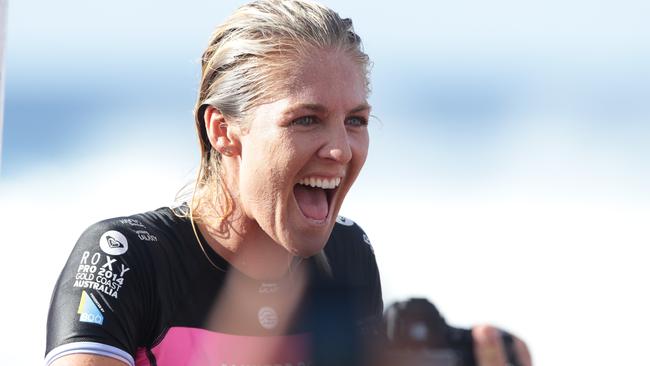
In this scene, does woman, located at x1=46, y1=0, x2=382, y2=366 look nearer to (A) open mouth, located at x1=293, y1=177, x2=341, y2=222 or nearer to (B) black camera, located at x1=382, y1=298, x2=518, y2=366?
(A) open mouth, located at x1=293, y1=177, x2=341, y2=222

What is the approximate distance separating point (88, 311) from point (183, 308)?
0.35m

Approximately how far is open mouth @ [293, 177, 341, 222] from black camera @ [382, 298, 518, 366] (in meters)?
0.96

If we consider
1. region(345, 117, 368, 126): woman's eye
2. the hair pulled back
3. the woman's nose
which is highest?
the hair pulled back

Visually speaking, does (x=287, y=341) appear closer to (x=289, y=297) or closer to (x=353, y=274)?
(x=289, y=297)

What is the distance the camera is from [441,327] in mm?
2627

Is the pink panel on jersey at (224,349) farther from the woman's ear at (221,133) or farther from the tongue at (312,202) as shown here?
the woman's ear at (221,133)

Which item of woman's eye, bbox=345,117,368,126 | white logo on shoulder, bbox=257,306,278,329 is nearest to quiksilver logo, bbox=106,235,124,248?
white logo on shoulder, bbox=257,306,278,329

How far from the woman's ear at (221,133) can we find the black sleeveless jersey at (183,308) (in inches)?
12.2

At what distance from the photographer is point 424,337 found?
2596mm

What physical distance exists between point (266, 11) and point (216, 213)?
0.69 m

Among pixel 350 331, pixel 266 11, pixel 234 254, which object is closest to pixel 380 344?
pixel 350 331

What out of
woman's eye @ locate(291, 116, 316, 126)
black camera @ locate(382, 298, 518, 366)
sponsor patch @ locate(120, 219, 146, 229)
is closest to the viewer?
black camera @ locate(382, 298, 518, 366)

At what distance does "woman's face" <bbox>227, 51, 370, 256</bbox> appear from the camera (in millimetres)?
3441

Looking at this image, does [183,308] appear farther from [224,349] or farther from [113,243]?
[113,243]
